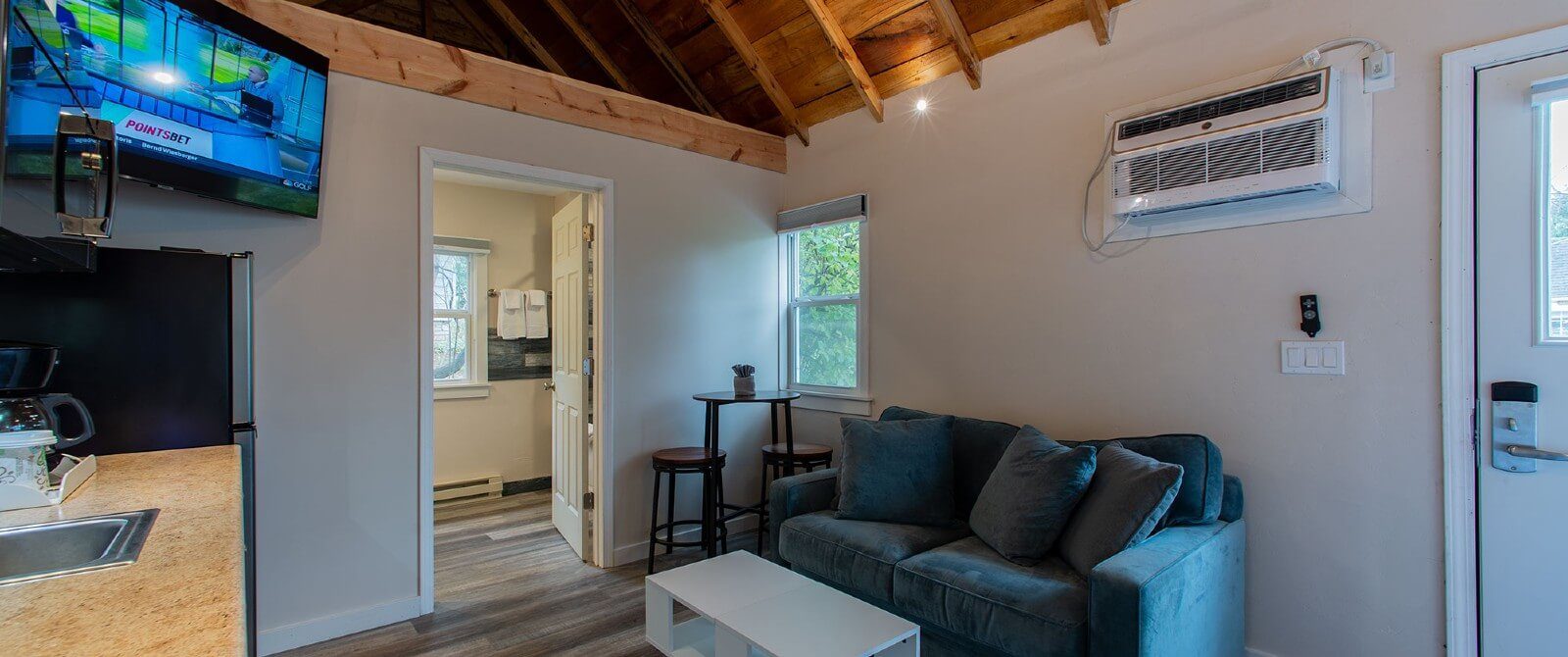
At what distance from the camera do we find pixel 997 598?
1.99 meters

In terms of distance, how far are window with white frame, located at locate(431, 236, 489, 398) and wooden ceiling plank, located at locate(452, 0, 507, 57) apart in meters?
1.43

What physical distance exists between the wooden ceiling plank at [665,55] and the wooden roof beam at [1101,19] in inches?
82.4

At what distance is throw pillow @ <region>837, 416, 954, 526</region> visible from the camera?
8.85ft

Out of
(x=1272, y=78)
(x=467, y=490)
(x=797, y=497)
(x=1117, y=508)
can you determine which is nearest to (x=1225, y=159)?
(x=1272, y=78)

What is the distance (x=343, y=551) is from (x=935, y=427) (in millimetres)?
2504

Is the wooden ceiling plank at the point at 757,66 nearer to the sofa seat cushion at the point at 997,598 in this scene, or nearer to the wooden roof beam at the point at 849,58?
the wooden roof beam at the point at 849,58

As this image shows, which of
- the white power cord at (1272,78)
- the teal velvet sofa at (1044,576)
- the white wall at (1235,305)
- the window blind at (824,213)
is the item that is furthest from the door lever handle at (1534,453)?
the window blind at (824,213)

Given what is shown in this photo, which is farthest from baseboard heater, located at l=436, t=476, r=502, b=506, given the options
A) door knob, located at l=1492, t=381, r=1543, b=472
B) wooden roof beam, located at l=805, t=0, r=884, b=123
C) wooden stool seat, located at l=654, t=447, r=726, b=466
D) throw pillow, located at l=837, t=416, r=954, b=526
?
door knob, located at l=1492, t=381, r=1543, b=472

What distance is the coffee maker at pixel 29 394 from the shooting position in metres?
1.42

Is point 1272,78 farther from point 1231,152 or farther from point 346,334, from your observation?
point 346,334

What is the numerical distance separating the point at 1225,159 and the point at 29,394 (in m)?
3.40

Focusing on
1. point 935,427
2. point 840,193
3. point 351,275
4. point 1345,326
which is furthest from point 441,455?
point 1345,326

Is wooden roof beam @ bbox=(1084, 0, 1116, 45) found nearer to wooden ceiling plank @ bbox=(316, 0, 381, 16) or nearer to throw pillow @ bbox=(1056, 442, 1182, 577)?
throw pillow @ bbox=(1056, 442, 1182, 577)

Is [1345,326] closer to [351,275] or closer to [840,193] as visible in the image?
[840,193]
